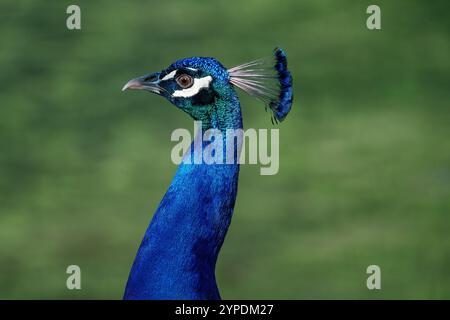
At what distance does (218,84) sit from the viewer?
2756 millimetres

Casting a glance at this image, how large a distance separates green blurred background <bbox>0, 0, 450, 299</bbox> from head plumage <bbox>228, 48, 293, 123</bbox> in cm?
124

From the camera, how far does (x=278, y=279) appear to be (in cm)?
410

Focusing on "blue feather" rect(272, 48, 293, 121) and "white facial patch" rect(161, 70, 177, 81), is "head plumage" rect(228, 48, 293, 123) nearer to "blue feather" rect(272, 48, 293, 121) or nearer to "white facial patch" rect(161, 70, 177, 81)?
"blue feather" rect(272, 48, 293, 121)

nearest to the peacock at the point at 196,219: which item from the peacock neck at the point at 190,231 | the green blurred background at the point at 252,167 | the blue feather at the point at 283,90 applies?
the peacock neck at the point at 190,231

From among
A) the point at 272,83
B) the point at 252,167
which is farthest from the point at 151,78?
the point at 252,167

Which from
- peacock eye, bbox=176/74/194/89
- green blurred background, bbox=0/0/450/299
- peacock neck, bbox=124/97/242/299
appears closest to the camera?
peacock neck, bbox=124/97/242/299

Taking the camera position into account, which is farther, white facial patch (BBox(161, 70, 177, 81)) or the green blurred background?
the green blurred background

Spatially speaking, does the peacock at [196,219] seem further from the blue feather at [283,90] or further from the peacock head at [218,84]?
the blue feather at [283,90]

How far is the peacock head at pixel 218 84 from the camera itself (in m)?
2.76

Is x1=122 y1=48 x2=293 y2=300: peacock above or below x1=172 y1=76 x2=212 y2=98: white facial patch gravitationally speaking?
below

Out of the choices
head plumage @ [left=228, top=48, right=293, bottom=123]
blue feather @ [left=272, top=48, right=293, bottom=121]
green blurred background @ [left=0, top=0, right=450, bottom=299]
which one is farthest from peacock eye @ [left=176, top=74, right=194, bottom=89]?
green blurred background @ [left=0, top=0, right=450, bottom=299]

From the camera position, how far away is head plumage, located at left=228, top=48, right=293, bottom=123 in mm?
2799

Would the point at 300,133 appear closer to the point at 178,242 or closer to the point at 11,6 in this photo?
the point at 11,6
